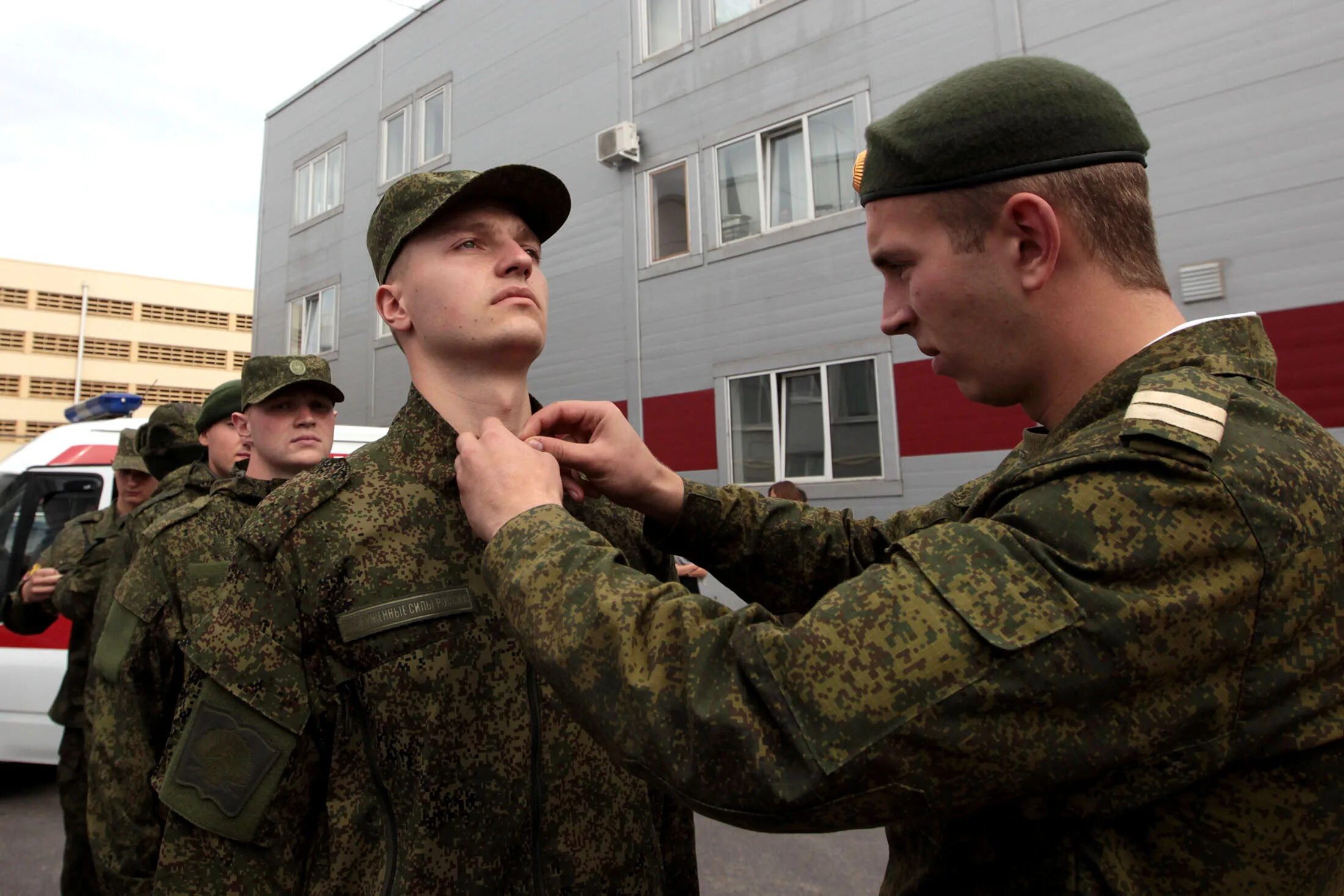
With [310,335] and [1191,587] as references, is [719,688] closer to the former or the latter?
[1191,587]

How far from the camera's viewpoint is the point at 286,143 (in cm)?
1586

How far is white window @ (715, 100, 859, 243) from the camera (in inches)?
333

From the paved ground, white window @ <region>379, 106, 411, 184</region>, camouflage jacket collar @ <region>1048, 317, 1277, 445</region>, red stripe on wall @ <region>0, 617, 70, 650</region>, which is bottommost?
the paved ground

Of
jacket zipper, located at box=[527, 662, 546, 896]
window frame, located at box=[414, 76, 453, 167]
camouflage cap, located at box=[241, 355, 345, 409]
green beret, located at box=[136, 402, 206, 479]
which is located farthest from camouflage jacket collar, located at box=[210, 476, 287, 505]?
window frame, located at box=[414, 76, 453, 167]

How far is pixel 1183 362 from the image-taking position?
104 centimetres

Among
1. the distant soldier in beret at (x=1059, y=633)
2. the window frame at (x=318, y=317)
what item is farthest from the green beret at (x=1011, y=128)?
the window frame at (x=318, y=317)

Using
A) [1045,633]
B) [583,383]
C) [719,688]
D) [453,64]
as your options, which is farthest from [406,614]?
[453,64]

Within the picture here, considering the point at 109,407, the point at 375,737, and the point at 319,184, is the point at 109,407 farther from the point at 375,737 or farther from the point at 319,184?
the point at 319,184

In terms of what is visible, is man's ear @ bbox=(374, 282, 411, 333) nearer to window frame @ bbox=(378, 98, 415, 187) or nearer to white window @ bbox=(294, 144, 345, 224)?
window frame @ bbox=(378, 98, 415, 187)

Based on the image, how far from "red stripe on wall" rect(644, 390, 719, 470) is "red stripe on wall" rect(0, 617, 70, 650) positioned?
5437mm

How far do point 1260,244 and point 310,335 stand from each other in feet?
46.0

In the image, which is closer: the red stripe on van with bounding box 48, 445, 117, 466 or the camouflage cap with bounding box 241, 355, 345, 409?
the camouflage cap with bounding box 241, 355, 345, 409

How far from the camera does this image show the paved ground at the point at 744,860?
12.9ft

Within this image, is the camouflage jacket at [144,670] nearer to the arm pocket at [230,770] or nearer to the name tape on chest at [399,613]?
the arm pocket at [230,770]
